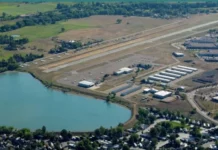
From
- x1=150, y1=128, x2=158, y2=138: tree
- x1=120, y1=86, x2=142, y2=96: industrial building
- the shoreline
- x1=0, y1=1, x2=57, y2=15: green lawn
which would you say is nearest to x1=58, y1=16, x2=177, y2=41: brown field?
x1=0, y1=1, x2=57, y2=15: green lawn

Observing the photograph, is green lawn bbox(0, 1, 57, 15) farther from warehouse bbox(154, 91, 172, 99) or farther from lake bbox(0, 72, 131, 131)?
warehouse bbox(154, 91, 172, 99)

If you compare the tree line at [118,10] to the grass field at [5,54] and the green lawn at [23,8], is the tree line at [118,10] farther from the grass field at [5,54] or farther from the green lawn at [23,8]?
the grass field at [5,54]

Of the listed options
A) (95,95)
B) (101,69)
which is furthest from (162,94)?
(101,69)

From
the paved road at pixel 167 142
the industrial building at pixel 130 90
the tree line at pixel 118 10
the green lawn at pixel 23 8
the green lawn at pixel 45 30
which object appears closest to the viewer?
the paved road at pixel 167 142

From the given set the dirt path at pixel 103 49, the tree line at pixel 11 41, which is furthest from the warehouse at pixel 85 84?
the tree line at pixel 11 41

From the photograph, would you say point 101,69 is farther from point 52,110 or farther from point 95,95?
point 52,110

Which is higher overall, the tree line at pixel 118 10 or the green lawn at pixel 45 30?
the tree line at pixel 118 10
